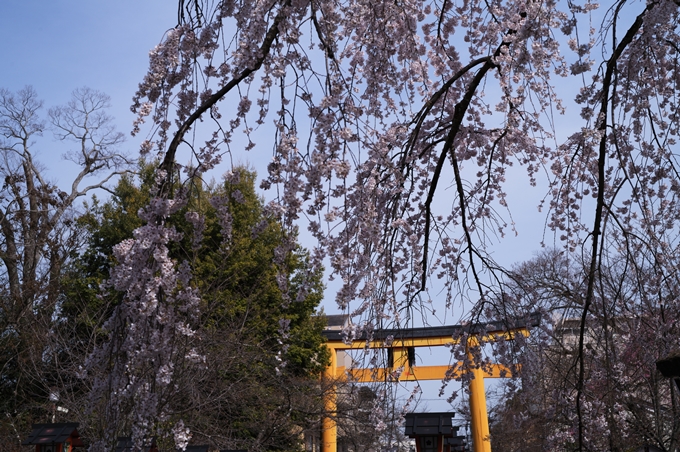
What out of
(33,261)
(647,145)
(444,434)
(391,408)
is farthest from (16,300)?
(647,145)

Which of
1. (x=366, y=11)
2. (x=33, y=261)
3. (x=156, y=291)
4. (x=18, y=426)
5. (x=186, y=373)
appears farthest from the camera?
(x=33, y=261)

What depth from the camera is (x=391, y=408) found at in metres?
3.18

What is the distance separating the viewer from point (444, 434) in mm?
7051

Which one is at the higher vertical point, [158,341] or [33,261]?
[33,261]

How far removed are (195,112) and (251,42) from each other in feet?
1.29

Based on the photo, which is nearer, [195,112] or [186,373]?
[195,112]

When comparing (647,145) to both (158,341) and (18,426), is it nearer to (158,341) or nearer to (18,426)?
(158,341)

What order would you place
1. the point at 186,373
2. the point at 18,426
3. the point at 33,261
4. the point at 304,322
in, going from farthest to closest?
the point at 304,322 → the point at 33,261 → the point at 18,426 → the point at 186,373

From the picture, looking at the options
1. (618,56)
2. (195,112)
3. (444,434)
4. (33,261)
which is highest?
(33,261)

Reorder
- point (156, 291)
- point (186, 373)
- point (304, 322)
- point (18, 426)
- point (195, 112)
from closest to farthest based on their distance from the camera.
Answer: point (156, 291)
point (195, 112)
point (186, 373)
point (18, 426)
point (304, 322)

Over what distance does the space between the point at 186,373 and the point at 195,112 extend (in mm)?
4985

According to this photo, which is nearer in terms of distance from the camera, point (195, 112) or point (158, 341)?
point (158, 341)

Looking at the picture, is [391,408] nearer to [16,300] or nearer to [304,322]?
[16,300]

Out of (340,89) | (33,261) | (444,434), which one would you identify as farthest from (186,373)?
(33,261)
